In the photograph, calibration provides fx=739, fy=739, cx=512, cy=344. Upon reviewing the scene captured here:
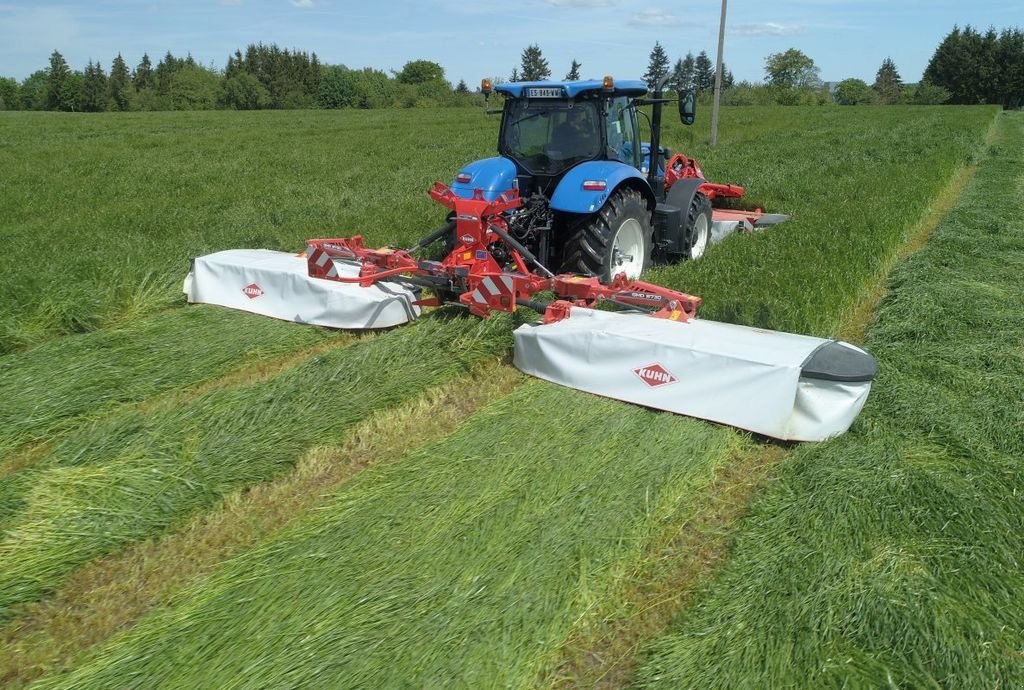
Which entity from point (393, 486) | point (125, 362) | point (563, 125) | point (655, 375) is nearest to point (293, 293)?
point (125, 362)

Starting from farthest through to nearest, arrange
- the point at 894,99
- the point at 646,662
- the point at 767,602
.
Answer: the point at 894,99, the point at 767,602, the point at 646,662

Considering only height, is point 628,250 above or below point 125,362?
above

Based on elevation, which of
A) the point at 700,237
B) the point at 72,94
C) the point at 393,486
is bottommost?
the point at 393,486

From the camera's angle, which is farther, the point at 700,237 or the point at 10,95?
the point at 10,95

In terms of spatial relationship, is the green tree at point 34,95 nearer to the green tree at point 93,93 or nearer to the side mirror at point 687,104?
the green tree at point 93,93

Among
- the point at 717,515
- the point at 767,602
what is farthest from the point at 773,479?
the point at 767,602

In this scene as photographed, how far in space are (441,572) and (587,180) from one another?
3.95m

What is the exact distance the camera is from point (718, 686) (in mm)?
2361

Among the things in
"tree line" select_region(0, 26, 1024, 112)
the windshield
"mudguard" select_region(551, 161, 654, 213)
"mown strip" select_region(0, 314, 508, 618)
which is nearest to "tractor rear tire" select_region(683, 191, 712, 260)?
"mudguard" select_region(551, 161, 654, 213)

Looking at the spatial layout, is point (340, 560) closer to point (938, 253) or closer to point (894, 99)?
point (938, 253)

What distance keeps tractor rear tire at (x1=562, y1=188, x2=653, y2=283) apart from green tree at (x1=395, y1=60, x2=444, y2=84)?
104575 mm

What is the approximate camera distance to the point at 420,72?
344ft

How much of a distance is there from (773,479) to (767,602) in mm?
1031

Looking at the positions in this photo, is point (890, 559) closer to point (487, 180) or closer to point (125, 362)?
point (487, 180)
